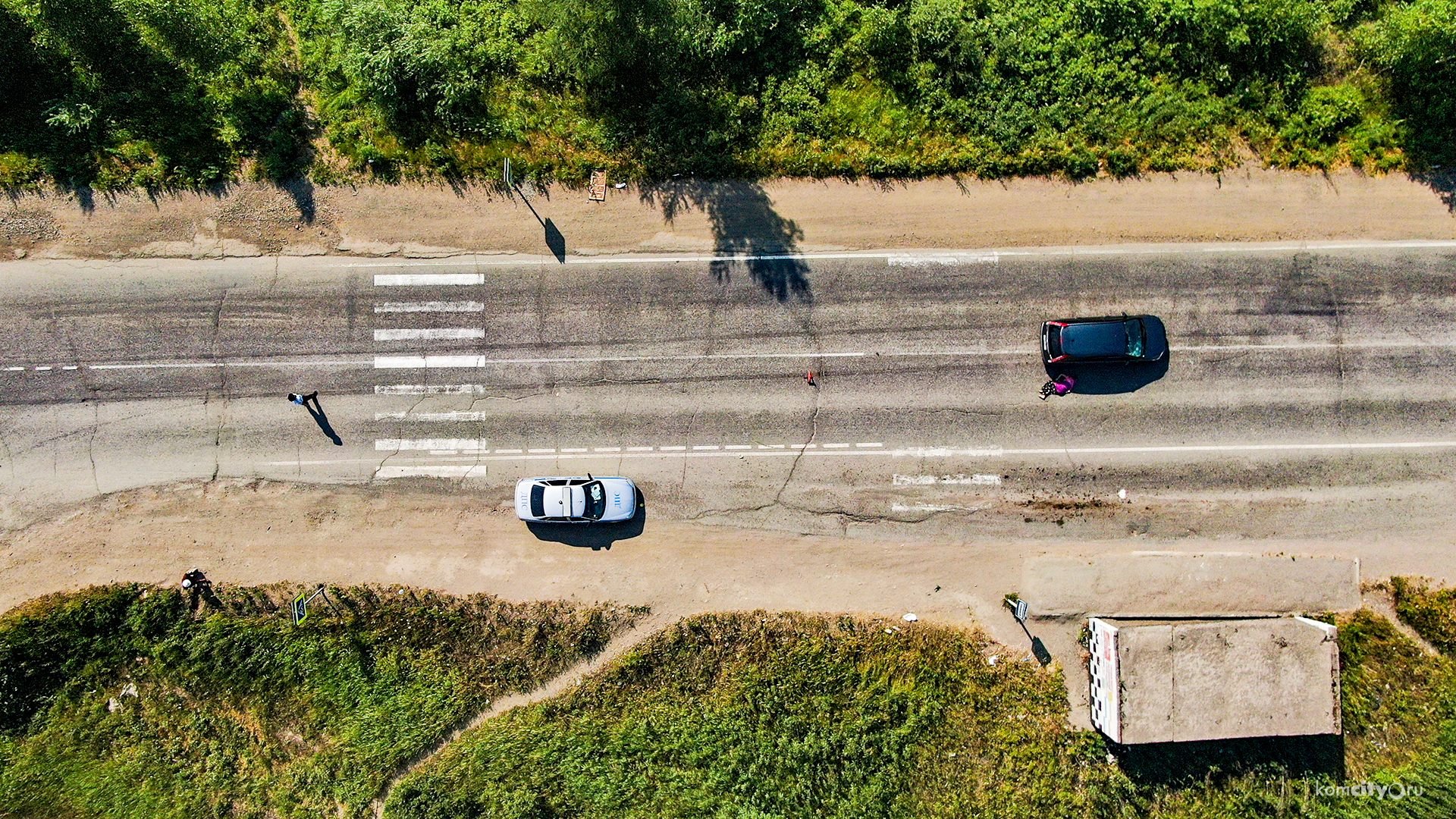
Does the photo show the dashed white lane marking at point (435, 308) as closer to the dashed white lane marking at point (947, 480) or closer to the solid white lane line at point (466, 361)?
the solid white lane line at point (466, 361)

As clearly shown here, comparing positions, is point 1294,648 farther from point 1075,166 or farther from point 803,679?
point 1075,166

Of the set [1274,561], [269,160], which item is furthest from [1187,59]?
[269,160]

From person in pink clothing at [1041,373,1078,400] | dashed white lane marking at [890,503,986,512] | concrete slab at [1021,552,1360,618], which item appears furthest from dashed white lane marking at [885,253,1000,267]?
concrete slab at [1021,552,1360,618]

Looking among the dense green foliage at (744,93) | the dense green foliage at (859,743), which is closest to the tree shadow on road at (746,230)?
the dense green foliage at (744,93)

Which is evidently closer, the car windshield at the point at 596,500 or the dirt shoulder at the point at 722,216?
the car windshield at the point at 596,500

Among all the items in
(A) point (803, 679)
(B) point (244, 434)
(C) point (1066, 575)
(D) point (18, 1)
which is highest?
(D) point (18, 1)

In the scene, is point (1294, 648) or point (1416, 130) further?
point (1416, 130)
